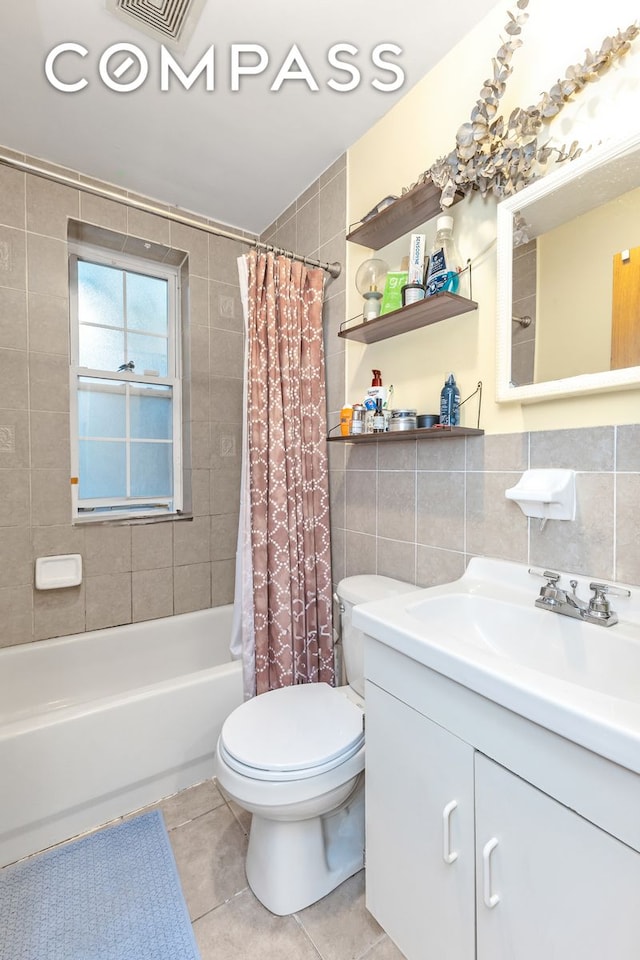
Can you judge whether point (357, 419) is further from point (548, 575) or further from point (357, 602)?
point (548, 575)

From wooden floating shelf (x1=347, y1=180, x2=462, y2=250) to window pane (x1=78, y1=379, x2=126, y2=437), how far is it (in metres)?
1.37

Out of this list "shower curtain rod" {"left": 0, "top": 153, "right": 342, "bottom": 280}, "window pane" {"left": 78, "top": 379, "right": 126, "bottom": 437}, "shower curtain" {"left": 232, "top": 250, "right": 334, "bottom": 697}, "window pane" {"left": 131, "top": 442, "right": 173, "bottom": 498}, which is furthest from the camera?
"window pane" {"left": 131, "top": 442, "right": 173, "bottom": 498}

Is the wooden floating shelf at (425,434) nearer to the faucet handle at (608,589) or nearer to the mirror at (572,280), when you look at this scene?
the mirror at (572,280)

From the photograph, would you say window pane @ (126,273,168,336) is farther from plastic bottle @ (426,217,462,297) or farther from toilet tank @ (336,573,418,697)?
toilet tank @ (336,573,418,697)

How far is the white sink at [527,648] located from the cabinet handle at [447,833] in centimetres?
27

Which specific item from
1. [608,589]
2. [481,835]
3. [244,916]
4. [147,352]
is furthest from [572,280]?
[147,352]

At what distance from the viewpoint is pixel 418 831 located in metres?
0.90

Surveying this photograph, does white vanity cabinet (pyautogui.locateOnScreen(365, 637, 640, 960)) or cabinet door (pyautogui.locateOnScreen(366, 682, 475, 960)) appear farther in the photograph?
cabinet door (pyautogui.locateOnScreen(366, 682, 475, 960))

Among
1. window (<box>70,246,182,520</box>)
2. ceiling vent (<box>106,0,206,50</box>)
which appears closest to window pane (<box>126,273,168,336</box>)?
window (<box>70,246,182,520</box>)

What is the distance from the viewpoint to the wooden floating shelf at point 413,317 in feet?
4.20

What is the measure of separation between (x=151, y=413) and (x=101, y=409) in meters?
0.24

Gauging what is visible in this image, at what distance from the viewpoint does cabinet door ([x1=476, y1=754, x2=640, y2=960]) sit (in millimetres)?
587

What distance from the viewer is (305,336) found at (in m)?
1.89

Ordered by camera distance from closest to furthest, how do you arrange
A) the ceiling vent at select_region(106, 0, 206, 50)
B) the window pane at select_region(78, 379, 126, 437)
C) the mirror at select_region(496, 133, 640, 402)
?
the mirror at select_region(496, 133, 640, 402), the ceiling vent at select_region(106, 0, 206, 50), the window pane at select_region(78, 379, 126, 437)
